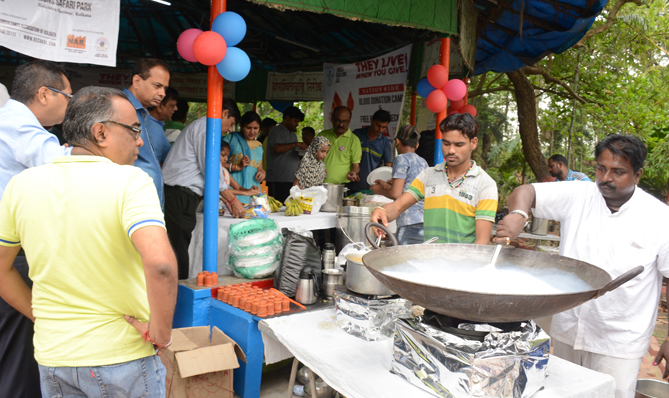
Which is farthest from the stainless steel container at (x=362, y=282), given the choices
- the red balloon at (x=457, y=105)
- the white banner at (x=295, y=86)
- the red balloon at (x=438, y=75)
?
the white banner at (x=295, y=86)

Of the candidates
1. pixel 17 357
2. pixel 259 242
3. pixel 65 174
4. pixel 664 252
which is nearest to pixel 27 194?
pixel 65 174

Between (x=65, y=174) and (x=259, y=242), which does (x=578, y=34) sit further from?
(x=65, y=174)

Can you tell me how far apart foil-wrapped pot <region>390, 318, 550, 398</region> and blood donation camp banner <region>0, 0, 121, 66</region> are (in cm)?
291

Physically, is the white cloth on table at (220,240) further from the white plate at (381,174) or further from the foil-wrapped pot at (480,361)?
the foil-wrapped pot at (480,361)

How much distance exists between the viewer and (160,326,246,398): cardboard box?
2596 millimetres

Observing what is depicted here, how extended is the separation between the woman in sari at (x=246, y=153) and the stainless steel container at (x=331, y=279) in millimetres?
1641

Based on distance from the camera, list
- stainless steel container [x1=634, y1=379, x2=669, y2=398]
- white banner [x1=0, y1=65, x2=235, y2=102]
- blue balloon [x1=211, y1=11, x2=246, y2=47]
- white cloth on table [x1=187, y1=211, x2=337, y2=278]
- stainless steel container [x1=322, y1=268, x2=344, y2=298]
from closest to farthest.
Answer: stainless steel container [x1=634, y1=379, x2=669, y2=398], stainless steel container [x1=322, y1=268, x2=344, y2=298], blue balloon [x1=211, y1=11, x2=246, y2=47], white cloth on table [x1=187, y1=211, x2=337, y2=278], white banner [x1=0, y1=65, x2=235, y2=102]

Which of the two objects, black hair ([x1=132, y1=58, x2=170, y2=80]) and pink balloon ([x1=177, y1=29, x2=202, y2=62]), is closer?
black hair ([x1=132, y1=58, x2=170, y2=80])

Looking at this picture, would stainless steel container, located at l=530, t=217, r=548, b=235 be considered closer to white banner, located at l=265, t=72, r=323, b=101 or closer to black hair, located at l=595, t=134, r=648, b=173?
black hair, located at l=595, t=134, r=648, b=173

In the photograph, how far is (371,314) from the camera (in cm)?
213

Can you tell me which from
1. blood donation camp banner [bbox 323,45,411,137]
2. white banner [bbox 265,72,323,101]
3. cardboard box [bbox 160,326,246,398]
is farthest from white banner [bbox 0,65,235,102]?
cardboard box [bbox 160,326,246,398]

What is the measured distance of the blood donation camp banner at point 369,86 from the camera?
6.22 meters

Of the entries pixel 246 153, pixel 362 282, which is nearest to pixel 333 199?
pixel 246 153

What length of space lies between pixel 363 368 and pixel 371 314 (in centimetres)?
34
